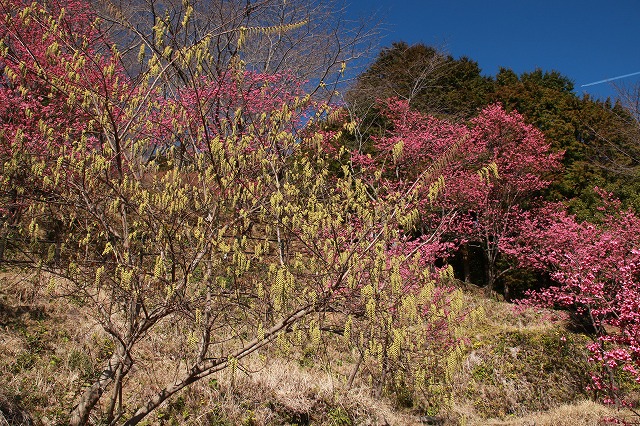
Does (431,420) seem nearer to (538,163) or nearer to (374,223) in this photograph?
(374,223)

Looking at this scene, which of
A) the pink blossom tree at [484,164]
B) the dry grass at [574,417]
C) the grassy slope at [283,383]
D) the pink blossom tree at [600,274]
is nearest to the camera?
the grassy slope at [283,383]

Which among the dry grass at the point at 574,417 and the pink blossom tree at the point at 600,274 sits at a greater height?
the pink blossom tree at the point at 600,274

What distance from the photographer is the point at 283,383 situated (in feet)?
19.1

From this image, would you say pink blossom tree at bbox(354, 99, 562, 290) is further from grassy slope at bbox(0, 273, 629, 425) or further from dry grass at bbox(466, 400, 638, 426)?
dry grass at bbox(466, 400, 638, 426)

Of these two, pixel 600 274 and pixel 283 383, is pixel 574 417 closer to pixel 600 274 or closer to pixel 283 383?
pixel 283 383

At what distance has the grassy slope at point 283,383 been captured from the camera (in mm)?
5121

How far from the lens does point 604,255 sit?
37.9 feet

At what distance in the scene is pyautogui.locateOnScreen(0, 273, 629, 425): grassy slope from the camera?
16.8 ft

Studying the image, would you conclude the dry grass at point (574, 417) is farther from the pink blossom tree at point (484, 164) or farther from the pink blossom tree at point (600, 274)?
the pink blossom tree at point (484, 164)

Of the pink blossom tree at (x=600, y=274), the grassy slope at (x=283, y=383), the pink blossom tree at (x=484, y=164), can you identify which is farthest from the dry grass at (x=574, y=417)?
the pink blossom tree at (x=484, y=164)

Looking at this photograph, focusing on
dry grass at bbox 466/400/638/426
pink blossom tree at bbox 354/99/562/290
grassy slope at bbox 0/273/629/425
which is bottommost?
dry grass at bbox 466/400/638/426

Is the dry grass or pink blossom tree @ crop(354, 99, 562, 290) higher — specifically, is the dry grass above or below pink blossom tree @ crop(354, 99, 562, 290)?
below

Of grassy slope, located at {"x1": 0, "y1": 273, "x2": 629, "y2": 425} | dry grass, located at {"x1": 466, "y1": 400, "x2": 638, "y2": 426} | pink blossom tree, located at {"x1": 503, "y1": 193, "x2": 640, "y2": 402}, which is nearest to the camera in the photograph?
grassy slope, located at {"x1": 0, "y1": 273, "x2": 629, "y2": 425}

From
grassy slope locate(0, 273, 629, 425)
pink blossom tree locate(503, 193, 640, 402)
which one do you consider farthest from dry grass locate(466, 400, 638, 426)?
pink blossom tree locate(503, 193, 640, 402)
